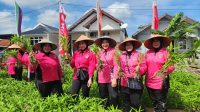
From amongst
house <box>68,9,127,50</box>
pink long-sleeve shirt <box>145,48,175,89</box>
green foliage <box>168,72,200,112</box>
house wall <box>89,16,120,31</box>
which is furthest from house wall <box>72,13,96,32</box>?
pink long-sleeve shirt <box>145,48,175,89</box>

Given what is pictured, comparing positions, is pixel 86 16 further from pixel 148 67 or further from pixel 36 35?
pixel 148 67

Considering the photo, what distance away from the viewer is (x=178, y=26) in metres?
7.04

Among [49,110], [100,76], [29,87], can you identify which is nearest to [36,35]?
[29,87]

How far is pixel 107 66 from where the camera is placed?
24.4ft

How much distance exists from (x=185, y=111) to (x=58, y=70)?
3.39 metres

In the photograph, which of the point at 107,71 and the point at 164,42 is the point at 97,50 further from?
the point at 164,42

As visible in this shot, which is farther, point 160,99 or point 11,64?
point 11,64

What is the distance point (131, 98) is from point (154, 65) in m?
0.84

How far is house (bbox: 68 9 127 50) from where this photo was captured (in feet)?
113

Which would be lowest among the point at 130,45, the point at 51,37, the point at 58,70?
the point at 58,70

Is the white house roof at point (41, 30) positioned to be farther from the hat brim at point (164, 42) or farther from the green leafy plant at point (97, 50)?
the hat brim at point (164, 42)

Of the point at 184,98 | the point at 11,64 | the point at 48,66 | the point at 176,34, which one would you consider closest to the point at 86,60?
the point at 48,66

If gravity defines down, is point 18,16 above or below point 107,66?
above

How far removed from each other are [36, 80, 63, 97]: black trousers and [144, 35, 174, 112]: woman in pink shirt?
2061 mm
